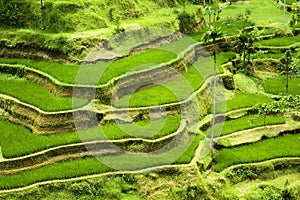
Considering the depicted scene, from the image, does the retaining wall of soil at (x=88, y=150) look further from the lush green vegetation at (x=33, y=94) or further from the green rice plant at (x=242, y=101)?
the green rice plant at (x=242, y=101)

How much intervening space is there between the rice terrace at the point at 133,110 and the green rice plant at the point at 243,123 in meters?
0.05

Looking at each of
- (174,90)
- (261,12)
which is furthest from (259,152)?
(261,12)

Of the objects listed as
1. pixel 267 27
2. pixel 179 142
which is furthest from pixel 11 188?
pixel 267 27

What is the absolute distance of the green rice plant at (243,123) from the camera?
21.5m

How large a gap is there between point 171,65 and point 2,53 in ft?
24.4

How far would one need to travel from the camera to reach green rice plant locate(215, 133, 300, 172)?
19.5 meters

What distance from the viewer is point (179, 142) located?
62.2 ft

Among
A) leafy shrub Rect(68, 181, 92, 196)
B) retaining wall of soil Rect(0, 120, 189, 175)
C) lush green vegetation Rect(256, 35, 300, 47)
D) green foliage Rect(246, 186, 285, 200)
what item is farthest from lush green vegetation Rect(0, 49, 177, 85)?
lush green vegetation Rect(256, 35, 300, 47)

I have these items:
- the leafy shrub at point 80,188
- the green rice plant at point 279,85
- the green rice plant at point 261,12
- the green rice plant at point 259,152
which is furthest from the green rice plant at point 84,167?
the green rice plant at point 261,12

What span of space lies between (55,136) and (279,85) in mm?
12569

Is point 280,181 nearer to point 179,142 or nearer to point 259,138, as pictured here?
point 259,138

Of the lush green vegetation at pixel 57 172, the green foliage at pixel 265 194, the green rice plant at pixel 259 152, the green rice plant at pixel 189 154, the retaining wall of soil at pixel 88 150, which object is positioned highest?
the retaining wall of soil at pixel 88 150

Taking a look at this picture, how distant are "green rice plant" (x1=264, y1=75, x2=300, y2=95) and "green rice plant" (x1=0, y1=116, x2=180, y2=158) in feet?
26.3

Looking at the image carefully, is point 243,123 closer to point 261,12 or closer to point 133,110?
point 133,110
